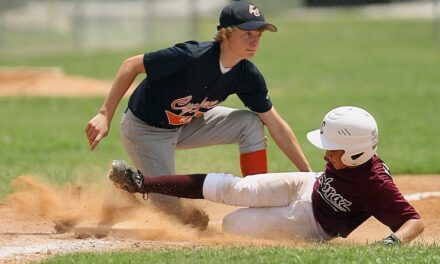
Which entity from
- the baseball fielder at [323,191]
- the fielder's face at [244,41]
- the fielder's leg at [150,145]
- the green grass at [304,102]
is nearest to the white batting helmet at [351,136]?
the baseball fielder at [323,191]

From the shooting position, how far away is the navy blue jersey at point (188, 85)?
619 centimetres

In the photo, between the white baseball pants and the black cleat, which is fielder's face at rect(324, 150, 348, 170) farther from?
the black cleat

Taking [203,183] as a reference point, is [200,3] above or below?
below

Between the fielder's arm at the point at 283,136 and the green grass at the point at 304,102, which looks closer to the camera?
the fielder's arm at the point at 283,136

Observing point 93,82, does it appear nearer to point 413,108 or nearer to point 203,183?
A: point 413,108

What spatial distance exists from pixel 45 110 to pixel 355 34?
1426cm

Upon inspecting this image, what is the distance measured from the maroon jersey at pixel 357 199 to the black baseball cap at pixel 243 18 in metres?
1.01

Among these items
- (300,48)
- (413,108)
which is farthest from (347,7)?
(413,108)

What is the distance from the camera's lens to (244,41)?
6.18 meters

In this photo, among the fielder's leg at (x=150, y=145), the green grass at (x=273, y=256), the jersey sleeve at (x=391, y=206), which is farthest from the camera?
the fielder's leg at (x=150, y=145)

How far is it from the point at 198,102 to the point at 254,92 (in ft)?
1.36

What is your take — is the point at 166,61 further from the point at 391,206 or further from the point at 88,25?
the point at 88,25

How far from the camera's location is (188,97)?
6.35 metres

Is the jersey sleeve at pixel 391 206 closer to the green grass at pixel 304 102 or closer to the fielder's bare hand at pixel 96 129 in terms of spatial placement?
the fielder's bare hand at pixel 96 129
